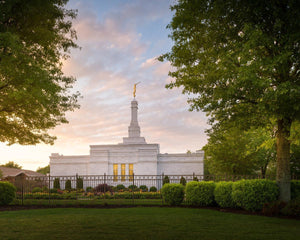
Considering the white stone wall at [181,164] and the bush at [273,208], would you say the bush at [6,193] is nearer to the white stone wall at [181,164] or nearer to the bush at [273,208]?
the bush at [273,208]

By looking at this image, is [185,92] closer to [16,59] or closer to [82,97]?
[82,97]

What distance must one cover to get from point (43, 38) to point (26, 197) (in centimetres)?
1190

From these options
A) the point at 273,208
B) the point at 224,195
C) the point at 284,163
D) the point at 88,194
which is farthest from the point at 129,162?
the point at 273,208

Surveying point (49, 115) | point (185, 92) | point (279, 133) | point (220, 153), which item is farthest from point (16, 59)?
point (220, 153)

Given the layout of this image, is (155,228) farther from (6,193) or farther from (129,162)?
(129,162)

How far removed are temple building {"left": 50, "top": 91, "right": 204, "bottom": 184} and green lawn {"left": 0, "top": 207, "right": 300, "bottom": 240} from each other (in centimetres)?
2517

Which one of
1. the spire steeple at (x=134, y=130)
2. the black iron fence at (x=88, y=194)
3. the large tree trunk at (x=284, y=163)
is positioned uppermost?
the spire steeple at (x=134, y=130)

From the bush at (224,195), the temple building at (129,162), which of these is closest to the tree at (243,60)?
the bush at (224,195)

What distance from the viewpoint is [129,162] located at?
36594 millimetres

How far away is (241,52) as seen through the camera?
10.2 meters

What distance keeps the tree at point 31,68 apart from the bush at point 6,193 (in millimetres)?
2633

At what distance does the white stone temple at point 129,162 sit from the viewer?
36.1 m

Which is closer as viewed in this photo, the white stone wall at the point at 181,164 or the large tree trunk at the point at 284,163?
the large tree trunk at the point at 284,163

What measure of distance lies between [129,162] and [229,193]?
80.0 feet
